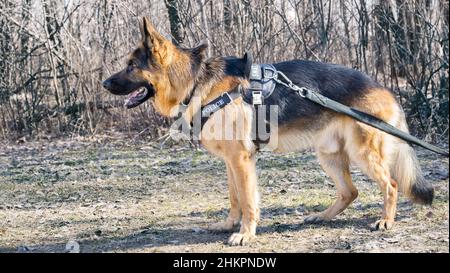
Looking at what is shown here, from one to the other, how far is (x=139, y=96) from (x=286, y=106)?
1.34 m

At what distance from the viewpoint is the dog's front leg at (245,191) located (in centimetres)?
511

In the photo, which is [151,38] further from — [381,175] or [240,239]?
[381,175]

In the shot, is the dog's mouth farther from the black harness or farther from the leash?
the leash

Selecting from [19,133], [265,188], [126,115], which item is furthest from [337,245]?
[19,133]

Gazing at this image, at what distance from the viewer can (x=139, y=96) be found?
5402mm

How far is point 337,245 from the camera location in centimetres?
491

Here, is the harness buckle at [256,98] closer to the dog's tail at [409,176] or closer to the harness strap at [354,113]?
the harness strap at [354,113]

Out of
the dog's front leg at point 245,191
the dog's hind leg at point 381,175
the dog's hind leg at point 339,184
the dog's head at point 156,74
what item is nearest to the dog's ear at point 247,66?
the dog's head at point 156,74

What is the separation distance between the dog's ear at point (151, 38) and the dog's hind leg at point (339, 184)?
73.2 inches

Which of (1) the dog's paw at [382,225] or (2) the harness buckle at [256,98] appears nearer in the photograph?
(2) the harness buckle at [256,98]

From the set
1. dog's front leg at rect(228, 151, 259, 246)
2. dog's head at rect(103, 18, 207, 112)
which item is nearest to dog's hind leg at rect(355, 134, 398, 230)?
dog's front leg at rect(228, 151, 259, 246)

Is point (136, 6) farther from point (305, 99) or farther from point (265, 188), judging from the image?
point (305, 99)

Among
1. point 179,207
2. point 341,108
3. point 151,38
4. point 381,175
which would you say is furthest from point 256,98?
point 179,207

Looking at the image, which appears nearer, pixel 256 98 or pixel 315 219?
pixel 256 98
